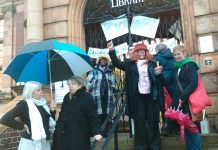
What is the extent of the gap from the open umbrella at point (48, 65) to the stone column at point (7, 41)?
718 centimetres

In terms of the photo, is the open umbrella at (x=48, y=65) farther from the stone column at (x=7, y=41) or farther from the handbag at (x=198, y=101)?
the stone column at (x=7, y=41)

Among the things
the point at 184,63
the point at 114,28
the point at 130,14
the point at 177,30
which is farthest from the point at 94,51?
the point at 184,63

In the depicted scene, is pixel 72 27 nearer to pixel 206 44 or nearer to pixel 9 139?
pixel 206 44

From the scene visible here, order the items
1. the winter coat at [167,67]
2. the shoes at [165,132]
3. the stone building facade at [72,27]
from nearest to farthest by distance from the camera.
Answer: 1. the winter coat at [167,67]
2. the shoes at [165,132]
3. the stone building facade at [72,27]

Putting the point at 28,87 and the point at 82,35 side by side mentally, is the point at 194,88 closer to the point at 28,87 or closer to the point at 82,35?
the point at 28,87

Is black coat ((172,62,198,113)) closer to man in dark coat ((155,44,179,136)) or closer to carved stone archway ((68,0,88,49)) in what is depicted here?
man in dark coat ((155,44,179,136))

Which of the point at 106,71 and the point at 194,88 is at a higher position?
the point at 106,71

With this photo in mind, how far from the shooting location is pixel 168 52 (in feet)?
17.1

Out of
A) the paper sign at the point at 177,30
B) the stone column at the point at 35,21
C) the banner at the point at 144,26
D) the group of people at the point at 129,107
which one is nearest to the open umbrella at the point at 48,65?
the group of people at the point at 129,107

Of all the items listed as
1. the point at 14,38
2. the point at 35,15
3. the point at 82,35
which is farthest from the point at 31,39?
the point at 14,38

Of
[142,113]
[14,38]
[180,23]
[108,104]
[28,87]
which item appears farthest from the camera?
[14,38]

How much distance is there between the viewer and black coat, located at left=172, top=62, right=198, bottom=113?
4586 millimetres

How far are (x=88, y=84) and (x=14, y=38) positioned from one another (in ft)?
21.9

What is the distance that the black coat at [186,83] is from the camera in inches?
181
